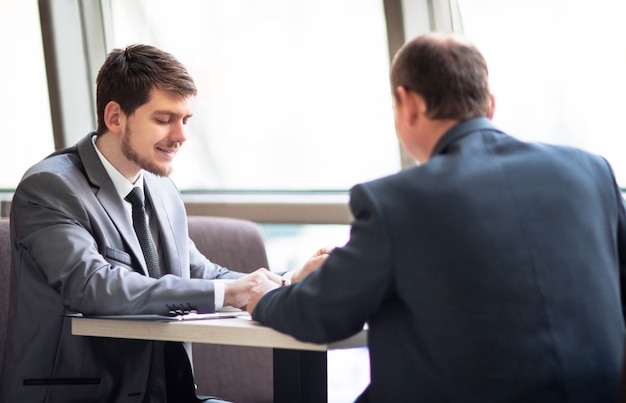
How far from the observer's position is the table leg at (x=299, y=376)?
89.8 inches

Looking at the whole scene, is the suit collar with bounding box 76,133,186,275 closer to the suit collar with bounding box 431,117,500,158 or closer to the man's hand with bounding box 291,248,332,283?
the man's hand with bounding box 291,248,332,283

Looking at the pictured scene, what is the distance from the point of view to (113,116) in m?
2.91

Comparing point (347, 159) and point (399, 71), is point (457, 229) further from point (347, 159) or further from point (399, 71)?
point (347, 159)

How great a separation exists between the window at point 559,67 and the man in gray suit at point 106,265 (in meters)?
1.52

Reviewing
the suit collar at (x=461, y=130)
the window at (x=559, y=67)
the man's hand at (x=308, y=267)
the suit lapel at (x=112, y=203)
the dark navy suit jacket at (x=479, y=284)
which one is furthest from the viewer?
the window at (x=559, y=67)

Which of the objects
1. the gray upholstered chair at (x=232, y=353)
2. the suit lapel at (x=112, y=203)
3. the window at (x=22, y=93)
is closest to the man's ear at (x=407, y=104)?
the suit lapel at (x=112, y=203)

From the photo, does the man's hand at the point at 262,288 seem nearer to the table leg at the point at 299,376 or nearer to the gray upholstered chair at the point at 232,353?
the table leg at the point at 299,376

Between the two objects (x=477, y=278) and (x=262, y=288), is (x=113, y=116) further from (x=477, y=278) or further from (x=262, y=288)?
(x=477, y=278)

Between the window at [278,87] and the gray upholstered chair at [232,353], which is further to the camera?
the window at [278,87]

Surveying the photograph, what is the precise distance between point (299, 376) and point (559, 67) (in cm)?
206

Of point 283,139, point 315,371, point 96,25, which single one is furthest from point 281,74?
point 315,371

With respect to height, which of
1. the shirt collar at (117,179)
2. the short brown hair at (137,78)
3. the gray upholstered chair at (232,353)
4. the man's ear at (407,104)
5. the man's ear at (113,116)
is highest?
the short brown hair at (137,78)

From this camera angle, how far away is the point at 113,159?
2.87 metres

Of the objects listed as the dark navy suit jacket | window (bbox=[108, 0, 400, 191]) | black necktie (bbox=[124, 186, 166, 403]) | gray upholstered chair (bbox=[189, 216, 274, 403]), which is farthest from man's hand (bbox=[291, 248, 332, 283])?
window (bbox=[108, 0, 400, 191])
